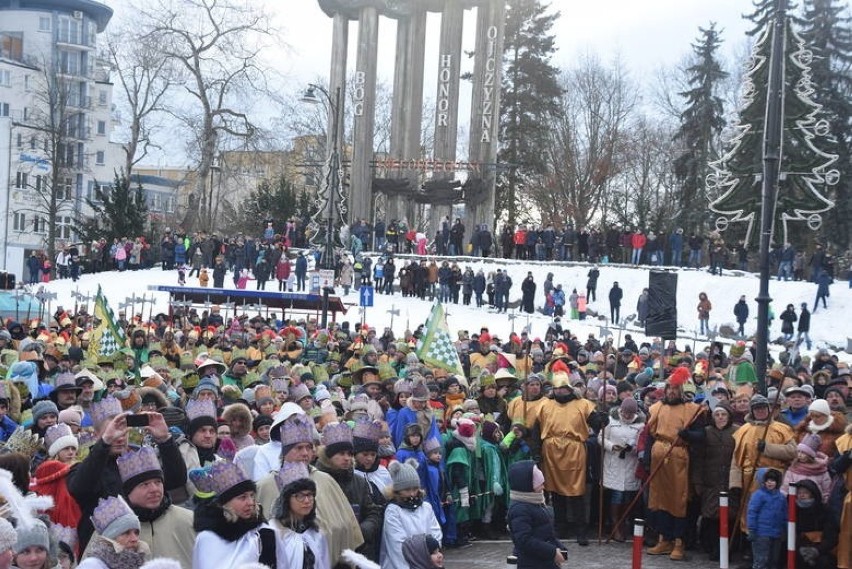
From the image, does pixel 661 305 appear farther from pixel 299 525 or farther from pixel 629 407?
pixel 299 525

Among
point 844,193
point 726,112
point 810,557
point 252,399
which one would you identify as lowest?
point 810,557

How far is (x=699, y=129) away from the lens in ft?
174

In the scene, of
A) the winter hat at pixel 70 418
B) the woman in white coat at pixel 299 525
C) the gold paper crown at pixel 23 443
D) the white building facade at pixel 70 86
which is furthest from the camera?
the white building facade at pixel 70 86

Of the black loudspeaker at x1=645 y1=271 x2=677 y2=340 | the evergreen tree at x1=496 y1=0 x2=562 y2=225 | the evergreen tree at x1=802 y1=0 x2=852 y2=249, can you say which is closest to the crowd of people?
the black loudspeaker at x1=645 y1=271 x2=677 y2=340

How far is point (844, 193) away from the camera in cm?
4550

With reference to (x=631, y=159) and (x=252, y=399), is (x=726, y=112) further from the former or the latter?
(x=252, y=399)

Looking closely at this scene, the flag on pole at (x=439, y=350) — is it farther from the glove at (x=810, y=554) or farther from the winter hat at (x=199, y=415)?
the winter hat at (x=199, y=415)

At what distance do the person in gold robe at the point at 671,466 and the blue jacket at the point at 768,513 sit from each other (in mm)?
1334

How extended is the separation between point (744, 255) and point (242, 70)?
25416 millimetres

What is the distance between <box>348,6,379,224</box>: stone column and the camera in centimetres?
4847

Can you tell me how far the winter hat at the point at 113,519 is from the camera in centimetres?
550

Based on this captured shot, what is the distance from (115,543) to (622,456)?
7.90m

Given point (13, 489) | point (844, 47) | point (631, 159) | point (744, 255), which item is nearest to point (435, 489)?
point (13, 489)

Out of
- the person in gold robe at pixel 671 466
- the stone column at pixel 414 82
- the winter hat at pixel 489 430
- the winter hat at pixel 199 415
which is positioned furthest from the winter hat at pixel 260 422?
the stone column at pixel 414 82
